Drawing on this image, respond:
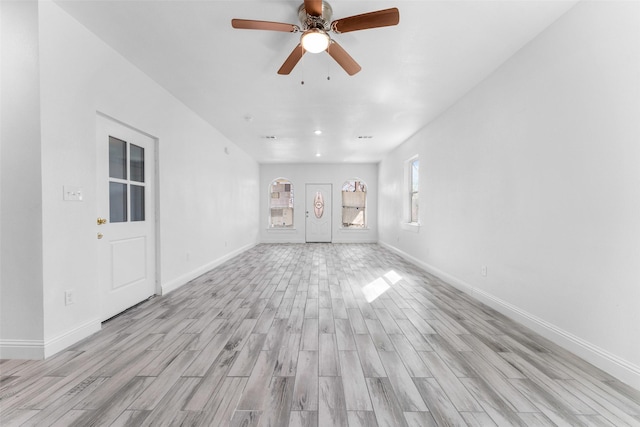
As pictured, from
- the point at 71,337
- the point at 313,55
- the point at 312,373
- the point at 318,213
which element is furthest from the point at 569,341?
the point at 318,213

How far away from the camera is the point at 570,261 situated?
2.14m

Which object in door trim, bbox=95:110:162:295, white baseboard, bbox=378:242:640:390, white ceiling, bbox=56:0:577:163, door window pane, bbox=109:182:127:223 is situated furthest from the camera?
door trim, bbox=95:110:162:295

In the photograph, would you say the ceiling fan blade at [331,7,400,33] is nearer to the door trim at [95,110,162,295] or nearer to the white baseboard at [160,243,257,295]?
the door trim at [95,110,162,295]

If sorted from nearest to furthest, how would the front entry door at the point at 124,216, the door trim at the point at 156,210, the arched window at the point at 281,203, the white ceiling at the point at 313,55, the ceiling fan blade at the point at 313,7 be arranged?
the ceiling fan blade at the point at 313,7 < the white ceiling at the point at 313,55 < the front entry door at the point at 124,216 < the door trim at the point at 156,210 < the arched window at the point at 281,203

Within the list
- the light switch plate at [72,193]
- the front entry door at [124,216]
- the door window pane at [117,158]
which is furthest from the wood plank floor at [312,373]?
the door window pane at [117,158]

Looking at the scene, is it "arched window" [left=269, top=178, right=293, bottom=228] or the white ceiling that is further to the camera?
"arched window" [left=269, top=178, right=293, bottom=228]

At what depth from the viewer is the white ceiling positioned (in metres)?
2.13

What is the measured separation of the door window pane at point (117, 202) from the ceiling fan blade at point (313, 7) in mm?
2472

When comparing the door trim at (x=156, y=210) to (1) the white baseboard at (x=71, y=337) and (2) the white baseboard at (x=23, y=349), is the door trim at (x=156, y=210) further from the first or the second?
(2) the white baseboard at (x=23, y=349)

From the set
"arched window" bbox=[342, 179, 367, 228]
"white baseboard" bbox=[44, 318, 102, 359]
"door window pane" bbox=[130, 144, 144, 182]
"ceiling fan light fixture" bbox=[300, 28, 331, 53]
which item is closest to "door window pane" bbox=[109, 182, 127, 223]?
"door window pane" bbox=[130, 144, 144, 182]

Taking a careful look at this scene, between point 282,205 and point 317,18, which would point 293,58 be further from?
point 282,205

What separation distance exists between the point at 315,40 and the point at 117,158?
236 cm

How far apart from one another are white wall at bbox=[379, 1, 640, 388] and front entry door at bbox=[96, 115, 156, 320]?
3.99m

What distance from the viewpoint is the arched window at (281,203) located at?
925cm
